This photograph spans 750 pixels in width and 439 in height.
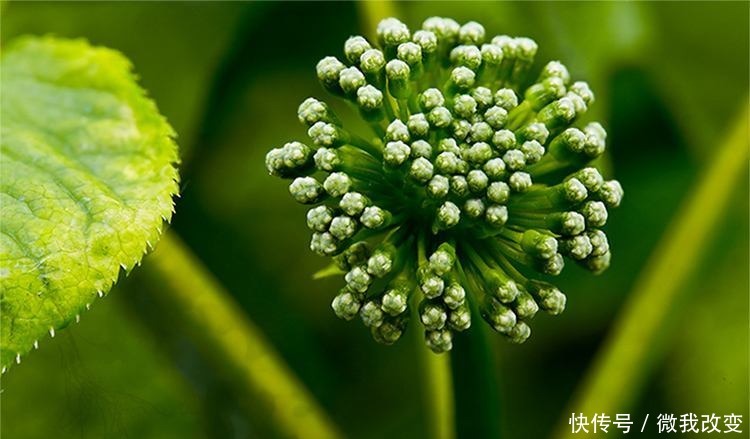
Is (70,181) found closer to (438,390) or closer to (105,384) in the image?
(105,384)

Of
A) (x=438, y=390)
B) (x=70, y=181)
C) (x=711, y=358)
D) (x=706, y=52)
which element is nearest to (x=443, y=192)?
(x=70, y=181)

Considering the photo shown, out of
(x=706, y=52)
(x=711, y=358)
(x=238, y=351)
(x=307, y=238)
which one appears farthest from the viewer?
(x=706, y=52)

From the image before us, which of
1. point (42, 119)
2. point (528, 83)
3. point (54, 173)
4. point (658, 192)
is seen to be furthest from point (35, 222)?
point (658, 192)

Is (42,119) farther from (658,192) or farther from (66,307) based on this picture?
(658,192)

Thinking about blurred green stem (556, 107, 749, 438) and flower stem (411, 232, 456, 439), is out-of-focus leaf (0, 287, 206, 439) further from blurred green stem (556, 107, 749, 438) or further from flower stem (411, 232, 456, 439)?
blurred green stem (556, 107, 749, 438)

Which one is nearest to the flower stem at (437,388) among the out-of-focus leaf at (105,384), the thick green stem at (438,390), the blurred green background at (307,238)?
the thick green stem at (438,390)

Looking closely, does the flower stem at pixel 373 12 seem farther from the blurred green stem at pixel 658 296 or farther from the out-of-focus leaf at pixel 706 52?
the out-of-focus leaf at pixel 706 52
